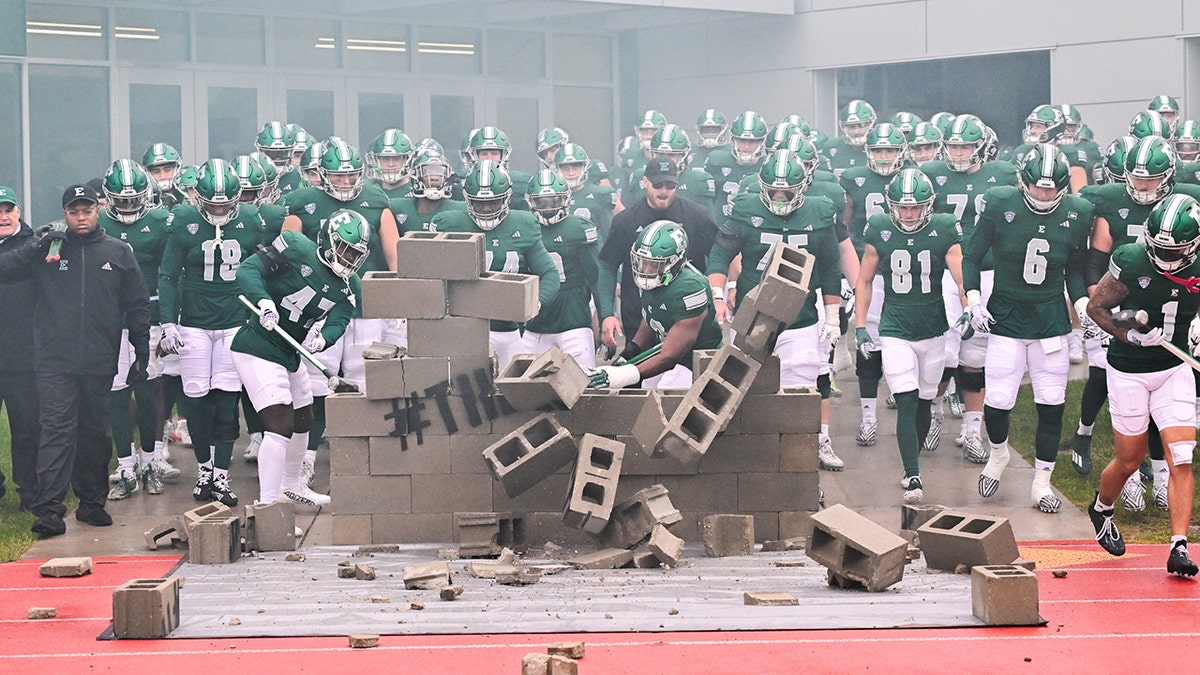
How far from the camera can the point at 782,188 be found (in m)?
11.3

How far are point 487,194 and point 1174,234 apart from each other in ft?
15.0

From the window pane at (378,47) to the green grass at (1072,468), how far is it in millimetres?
12325

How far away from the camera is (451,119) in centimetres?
2425

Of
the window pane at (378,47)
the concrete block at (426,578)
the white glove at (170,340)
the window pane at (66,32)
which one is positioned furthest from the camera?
the window pane at (378,47)

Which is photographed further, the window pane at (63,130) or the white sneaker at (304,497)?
the window pane at (63,130)

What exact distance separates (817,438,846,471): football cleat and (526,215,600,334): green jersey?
6.16 ft

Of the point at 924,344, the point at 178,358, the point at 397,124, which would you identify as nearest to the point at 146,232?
the point at 178,358

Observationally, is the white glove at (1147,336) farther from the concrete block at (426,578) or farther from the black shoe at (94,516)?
the black shoe at (94,516)

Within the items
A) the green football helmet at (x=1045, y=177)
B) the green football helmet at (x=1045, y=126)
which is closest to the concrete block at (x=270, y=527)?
the green football helmet at (x=1045, y=177)

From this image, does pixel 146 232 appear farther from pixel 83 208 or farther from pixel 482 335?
pixel 482 335

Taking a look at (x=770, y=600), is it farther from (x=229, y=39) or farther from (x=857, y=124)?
(x=229, y=39)

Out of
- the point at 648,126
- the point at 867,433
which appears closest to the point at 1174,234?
the point at 867,433

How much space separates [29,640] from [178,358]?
13.6ft

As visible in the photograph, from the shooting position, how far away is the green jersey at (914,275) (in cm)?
1103
